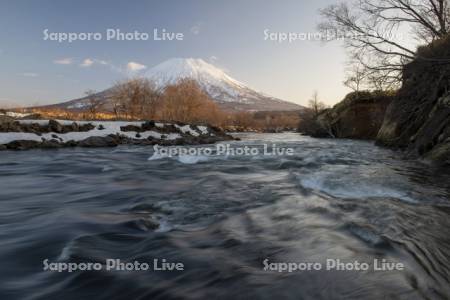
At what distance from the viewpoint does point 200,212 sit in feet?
16.1

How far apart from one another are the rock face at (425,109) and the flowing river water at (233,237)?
4.16 metres

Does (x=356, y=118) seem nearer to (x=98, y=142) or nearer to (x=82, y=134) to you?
(x=98, y=142)

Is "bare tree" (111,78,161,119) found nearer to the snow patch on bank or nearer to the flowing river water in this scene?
the snow patch on bank

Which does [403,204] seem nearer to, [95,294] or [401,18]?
[95,294]

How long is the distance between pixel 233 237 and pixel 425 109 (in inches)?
563

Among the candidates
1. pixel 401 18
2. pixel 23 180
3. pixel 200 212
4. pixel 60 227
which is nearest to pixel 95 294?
pixel 60 227

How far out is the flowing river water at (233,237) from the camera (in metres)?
2.66

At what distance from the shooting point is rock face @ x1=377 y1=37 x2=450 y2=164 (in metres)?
10.5

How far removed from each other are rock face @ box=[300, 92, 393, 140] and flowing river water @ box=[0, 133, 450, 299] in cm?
3047

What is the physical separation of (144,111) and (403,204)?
4956 cm

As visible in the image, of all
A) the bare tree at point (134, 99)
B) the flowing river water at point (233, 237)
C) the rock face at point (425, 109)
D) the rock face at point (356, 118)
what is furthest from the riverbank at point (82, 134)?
the bare tree at point (134, 99)

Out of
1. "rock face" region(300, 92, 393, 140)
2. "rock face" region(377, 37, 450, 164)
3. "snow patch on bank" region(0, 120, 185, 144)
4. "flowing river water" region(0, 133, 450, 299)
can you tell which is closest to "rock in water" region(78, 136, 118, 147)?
"snow patch on bank" region(0, 120, 185, 144)

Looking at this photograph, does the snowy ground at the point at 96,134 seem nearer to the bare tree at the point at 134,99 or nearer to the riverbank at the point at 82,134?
the riverbank at the point at 82,134

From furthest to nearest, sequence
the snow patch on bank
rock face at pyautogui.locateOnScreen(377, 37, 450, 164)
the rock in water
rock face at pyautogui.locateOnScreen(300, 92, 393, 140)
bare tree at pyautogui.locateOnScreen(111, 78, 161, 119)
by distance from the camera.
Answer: bare tree at pyautogui.locateOnScreen(111, 78, 161, 119)
rock face at pyautogui.locateOnScreen(300, 92, 393, 140)
the rock in water
the snow patch on bank
rock face at pyautogui.locateOnScreen(377, 37, 450, 164)
